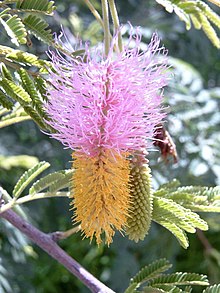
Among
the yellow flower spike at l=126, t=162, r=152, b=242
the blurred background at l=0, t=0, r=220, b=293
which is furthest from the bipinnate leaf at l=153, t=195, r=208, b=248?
the blurred background at l=0, t=0, r=220, b=293

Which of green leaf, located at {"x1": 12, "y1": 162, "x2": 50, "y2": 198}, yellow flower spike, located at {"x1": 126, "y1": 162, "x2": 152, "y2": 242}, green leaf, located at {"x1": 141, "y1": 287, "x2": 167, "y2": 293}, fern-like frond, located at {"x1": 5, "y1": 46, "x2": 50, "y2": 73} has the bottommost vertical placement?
green leaf, located at {"x1": 141, "y1": 287, "x2": 167, "y2": 293}

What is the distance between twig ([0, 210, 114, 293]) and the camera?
140cm

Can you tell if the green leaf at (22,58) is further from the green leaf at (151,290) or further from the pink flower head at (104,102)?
the green leaf at (151,290)

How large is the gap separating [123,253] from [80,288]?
0.58 meters

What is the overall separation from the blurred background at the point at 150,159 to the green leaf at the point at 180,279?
1.16 m

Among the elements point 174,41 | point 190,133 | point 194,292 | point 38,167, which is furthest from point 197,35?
point 38,167

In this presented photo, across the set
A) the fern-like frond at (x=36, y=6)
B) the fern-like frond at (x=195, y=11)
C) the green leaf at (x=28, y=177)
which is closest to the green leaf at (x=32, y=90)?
the fern-like frond at (x=36, y=6)

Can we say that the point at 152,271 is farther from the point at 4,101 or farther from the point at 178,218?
the point at 4,101

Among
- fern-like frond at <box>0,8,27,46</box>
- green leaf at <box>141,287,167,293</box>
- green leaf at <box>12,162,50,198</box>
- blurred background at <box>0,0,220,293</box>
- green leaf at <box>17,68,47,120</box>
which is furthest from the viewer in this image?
blurred background at <box>0,0,220,293</box>

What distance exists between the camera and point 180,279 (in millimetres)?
1438

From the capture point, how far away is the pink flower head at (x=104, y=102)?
1214mm

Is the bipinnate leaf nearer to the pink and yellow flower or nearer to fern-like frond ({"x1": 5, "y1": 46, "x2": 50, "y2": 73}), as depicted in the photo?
the pink and yellow flower

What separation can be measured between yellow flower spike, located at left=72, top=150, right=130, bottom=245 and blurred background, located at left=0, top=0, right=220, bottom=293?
4.23ft

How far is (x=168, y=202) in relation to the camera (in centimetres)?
140
